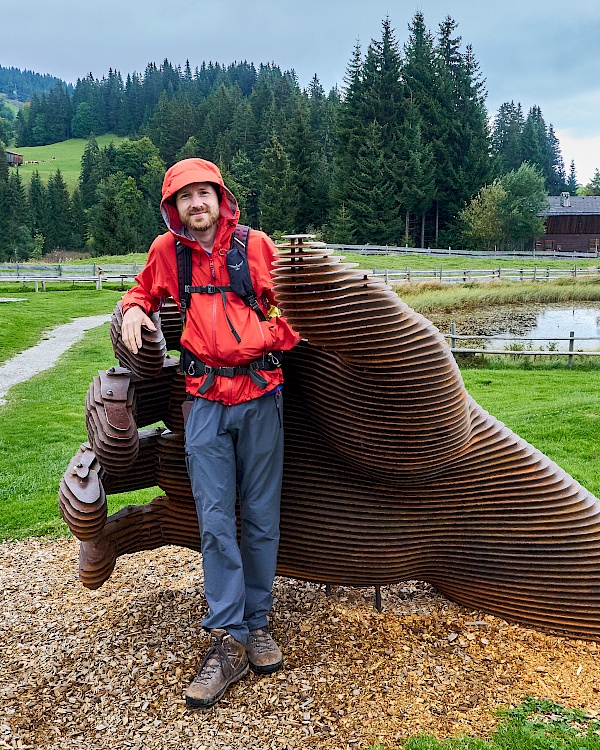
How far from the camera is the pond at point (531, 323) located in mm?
19516

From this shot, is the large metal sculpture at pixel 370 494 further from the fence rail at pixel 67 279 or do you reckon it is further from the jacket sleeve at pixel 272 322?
the fence rail at pixel 67 279

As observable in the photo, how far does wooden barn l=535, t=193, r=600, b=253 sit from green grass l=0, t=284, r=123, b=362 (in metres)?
44.0

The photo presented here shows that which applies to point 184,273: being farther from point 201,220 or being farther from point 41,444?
point 41,444

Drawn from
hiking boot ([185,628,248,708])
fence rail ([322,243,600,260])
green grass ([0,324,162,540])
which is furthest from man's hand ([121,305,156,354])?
fence rail ([322,243,600,260])

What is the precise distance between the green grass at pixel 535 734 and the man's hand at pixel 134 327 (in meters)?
2.14

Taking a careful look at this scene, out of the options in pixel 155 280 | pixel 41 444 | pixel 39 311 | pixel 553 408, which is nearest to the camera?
pixel 155 280

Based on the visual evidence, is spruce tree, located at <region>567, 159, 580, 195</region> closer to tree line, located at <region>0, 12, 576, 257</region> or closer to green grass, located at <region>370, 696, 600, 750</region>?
tree line, located at <region>0, 12, 576, 257</region>

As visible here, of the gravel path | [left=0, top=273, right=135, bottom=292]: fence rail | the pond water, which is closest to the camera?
the gravel path

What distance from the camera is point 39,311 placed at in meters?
25.9

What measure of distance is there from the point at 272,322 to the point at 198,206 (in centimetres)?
66

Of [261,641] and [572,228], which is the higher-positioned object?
[572,228]

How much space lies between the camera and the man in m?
3.53

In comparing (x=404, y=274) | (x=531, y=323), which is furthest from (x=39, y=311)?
(x=404, y=274)

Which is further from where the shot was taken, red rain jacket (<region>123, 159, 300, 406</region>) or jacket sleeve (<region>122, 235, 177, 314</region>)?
jacket sleeve (<region>122, 235, 177, 314</region>)
